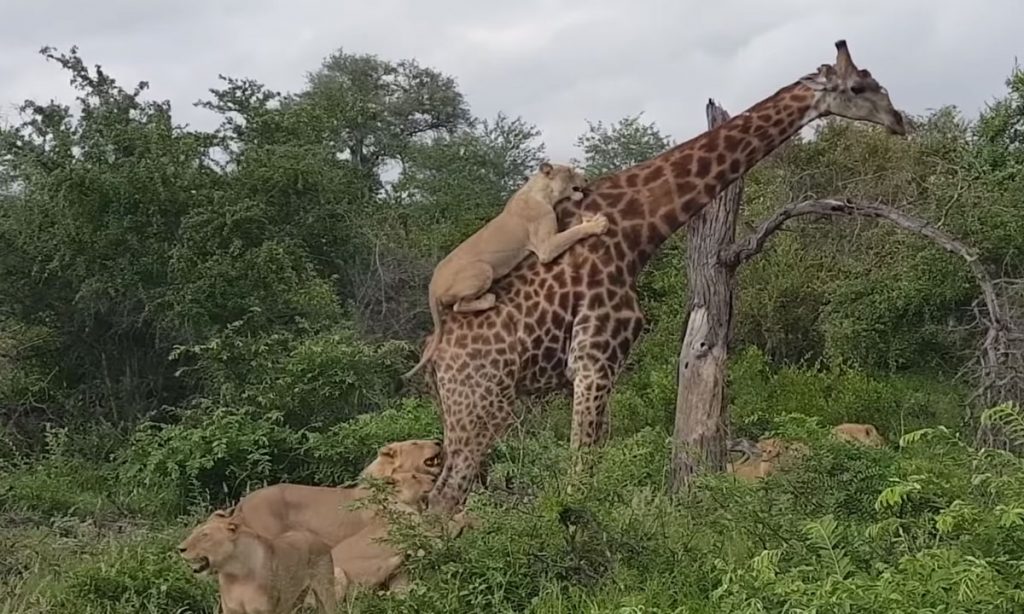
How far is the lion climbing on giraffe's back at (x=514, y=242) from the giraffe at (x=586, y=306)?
7 cm

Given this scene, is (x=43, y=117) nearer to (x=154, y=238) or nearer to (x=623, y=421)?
(x=154, y=238)

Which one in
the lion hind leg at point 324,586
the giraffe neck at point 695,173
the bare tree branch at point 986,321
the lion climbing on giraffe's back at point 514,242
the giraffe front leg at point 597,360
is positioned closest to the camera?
the lion hind leg at point 324,586

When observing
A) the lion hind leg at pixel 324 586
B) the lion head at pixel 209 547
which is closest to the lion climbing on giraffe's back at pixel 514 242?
Answer: the lion hind leg at pixel 324 586

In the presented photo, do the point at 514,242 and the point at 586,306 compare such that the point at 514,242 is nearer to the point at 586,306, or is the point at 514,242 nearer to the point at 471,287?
the point at 471,287

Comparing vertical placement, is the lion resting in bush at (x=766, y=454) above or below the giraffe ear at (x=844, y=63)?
below

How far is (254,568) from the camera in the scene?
19.6ft

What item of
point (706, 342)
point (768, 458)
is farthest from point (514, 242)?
point (768, 458)

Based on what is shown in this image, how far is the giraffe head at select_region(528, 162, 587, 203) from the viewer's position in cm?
754

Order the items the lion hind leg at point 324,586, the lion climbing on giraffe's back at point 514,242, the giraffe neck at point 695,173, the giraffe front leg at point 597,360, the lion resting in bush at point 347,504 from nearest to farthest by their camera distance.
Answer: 1. the lion hind leg at point 324,586
2. the lion resting in bush at point 347,504
3. the giraffe front leg at point 597,360
4. the lion climbing on giraffe's back at point 514,242
5. the giraffe neck at point 695,173

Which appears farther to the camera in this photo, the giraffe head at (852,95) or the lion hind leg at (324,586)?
the giraffe head at (852,95)

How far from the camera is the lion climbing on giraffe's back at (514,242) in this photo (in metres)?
7.44

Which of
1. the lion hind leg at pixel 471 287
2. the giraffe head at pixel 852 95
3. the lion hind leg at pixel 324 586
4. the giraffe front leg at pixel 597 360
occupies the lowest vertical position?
the lion hind leg at pixel 324 586

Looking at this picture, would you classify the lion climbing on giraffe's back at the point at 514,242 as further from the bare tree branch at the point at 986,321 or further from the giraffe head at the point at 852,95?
the giraffe head at the point at 852,95

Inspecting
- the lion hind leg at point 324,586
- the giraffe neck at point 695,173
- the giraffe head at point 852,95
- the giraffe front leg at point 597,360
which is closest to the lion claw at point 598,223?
the giraffe neck at point 695,173
